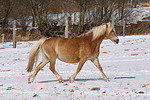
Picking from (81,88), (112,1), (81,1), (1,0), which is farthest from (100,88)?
(1,0)

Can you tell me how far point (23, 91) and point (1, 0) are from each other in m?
31.3

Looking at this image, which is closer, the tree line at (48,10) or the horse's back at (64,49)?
the horse's back at (64,49)

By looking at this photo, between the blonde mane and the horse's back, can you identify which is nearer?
the horse's back

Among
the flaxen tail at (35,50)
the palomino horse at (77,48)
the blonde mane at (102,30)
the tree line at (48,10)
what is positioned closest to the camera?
the palomino horse at (77,48)

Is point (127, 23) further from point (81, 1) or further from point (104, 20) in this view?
point (81, 1)

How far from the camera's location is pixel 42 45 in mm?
7789

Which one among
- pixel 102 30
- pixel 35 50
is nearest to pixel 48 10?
pixel 35 50

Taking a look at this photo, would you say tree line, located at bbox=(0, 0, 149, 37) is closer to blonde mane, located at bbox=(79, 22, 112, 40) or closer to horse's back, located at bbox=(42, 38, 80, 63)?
blonde mane, located at bbox=(79, 22, 112, 40)

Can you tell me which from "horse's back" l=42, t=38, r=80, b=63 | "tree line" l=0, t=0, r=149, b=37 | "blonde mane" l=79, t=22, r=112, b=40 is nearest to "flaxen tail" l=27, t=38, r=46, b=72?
"horse's back" l=42, t=38, r=80, b=63

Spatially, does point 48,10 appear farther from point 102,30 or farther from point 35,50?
point 102,30

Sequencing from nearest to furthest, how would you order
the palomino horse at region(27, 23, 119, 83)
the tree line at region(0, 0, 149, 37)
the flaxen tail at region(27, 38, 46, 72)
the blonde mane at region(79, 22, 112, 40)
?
the palomino horse at region(27, 23, 119, 83) < the blonde mane at region(79, 22, 112, 40) < the flaxen tail at region(27, 38, 46, 72) < the tree line at region(0, 0, 149, 37)

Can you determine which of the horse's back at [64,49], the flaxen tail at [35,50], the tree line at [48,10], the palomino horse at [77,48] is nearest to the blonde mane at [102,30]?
the palomino horse at [77,48]

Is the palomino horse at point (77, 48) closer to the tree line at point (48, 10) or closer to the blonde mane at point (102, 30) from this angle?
the blonde mane at point (102, 30)

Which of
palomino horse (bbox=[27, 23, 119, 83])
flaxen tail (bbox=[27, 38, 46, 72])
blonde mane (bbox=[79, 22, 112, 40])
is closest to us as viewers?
palomino horse (bbox=[27, 23, 119, 83])
